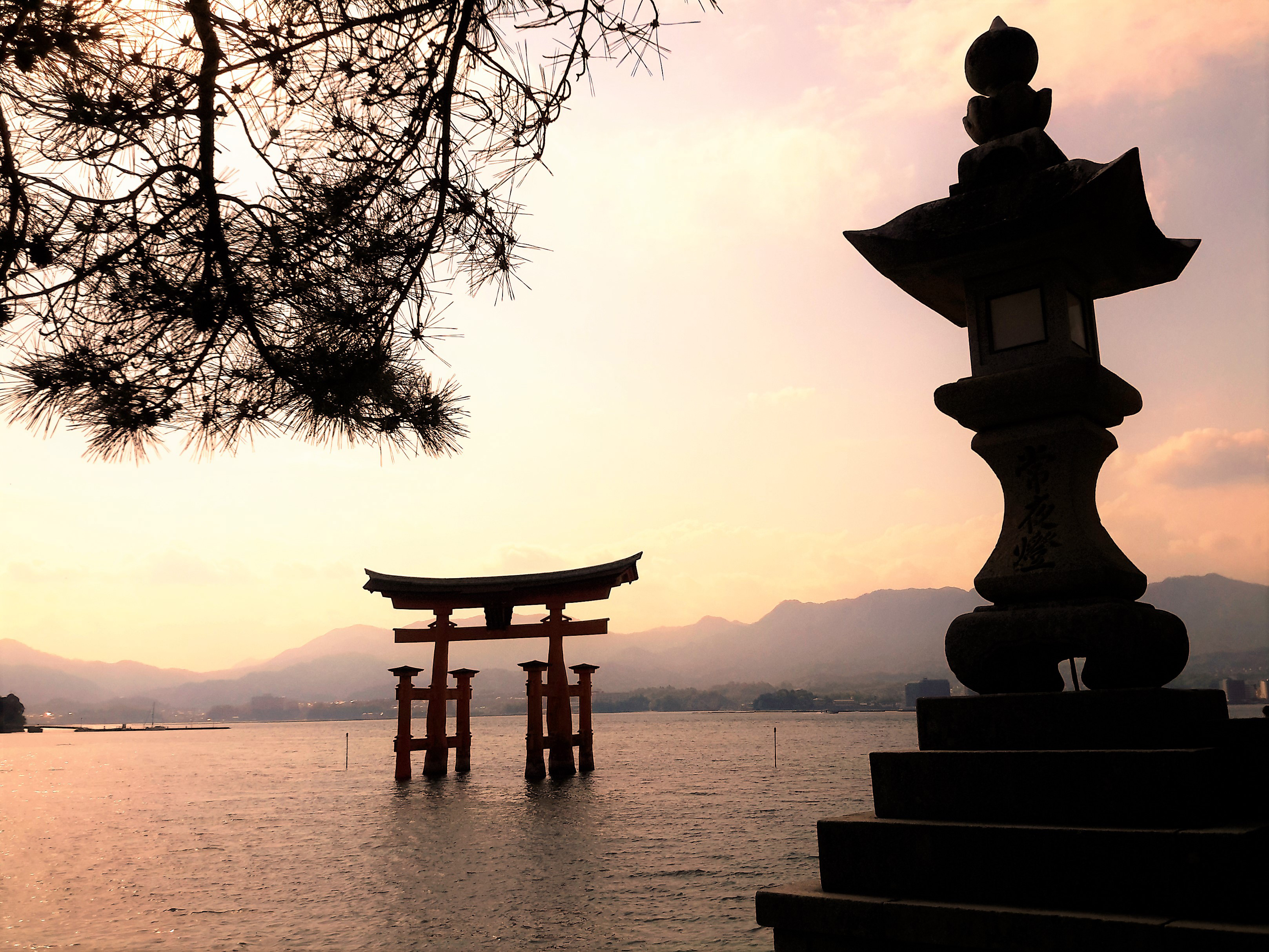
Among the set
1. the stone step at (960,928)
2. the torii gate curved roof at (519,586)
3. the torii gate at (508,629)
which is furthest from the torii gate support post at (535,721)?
the stone step at (960,928)

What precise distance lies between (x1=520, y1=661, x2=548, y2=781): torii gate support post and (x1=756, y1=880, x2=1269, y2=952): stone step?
17.6 m

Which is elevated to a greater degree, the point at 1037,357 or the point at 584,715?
the point at 1037,357

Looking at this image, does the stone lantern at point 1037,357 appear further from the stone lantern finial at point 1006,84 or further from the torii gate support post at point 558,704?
the torii gate support post at point 558,704

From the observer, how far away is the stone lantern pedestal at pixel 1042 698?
2900 millimetres

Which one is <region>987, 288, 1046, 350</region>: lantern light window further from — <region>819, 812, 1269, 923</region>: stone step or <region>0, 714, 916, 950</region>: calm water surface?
<region>0, 714, 916, 950</region>: calm water surface

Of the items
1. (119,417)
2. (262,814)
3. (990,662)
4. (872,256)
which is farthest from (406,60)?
(262,814)

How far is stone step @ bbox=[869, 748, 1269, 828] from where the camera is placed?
9.80 feet

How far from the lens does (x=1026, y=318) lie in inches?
160

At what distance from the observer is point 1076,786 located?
314 cm

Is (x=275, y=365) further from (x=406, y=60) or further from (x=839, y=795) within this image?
(x=839, y=795)

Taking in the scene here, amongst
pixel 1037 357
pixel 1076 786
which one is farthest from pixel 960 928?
pixel 1037 357

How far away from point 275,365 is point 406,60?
4.74ft

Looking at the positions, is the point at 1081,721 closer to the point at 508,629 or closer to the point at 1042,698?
the point at 1042,698

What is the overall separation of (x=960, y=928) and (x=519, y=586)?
15984 millimetres
